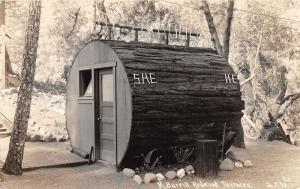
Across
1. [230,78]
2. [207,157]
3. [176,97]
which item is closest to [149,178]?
[207,157]

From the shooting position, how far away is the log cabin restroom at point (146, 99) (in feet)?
25.5

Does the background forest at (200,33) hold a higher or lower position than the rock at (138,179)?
higher

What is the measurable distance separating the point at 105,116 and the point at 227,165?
3017mm

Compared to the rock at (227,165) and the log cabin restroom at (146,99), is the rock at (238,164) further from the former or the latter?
the log cabin restroom at (146,99)

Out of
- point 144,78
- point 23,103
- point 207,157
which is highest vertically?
point 144,78

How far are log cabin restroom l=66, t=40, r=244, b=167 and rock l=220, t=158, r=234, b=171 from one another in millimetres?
643

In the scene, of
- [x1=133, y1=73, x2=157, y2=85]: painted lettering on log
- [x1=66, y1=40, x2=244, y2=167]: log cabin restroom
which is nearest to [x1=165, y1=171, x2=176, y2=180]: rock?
[x1=66, y1=40, x2=244, y2=167]: log cabin restroom

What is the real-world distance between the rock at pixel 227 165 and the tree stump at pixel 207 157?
2.95ft

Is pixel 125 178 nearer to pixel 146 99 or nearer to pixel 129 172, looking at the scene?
pixel 129 172

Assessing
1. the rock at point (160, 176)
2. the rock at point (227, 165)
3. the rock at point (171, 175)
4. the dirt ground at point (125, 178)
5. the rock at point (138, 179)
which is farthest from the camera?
the rock at point (227, 165)

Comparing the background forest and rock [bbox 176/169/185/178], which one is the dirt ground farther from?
the background forest

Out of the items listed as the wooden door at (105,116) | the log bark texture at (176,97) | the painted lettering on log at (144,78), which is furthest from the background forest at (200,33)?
the painted lettering on log at (144,78)

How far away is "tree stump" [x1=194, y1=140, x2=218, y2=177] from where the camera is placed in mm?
7539

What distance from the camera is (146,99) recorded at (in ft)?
25.4
